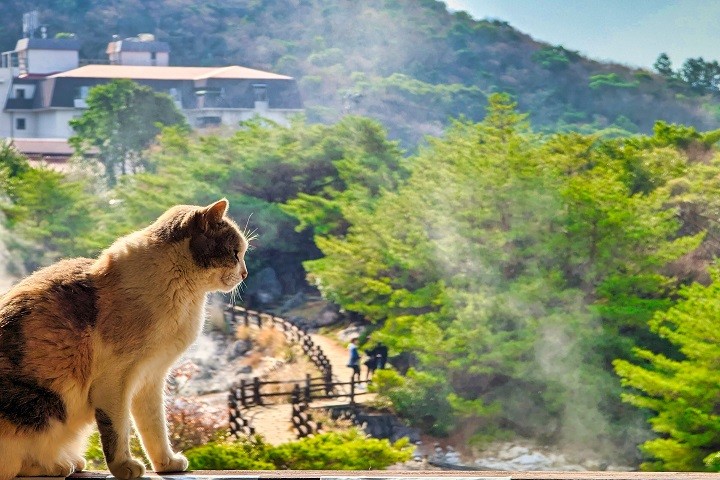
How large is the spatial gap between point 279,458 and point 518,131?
287 centimetres

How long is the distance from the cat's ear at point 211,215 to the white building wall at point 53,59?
20.5ft

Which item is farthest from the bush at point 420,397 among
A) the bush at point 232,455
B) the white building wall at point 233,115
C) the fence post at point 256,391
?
the white building wall at point 233,115

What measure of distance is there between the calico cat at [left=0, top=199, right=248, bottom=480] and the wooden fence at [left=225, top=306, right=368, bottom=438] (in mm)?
5098

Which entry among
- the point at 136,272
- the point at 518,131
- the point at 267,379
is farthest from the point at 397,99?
the point at 136,272

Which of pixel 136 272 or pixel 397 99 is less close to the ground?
pixel 397 99

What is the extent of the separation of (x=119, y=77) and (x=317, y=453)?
3.06 meters

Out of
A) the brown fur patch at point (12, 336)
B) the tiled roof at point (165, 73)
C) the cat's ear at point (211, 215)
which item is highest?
the tiled roof at point (165, 73)

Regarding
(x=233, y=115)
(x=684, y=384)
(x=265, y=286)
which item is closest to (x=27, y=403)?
(x=684, y=384)

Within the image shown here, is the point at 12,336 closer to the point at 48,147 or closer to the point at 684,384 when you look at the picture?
the point at 684,384

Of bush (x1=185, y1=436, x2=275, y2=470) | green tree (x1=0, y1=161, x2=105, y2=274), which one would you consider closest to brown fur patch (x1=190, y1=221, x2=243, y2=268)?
bush (x1=185, y1=436, x2=275, y2=470)

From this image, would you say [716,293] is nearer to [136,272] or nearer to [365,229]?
[365,229]

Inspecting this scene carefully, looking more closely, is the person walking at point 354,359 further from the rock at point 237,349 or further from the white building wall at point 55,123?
the white building wall at point 55,123

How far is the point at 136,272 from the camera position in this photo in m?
1.05

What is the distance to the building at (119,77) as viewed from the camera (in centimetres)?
687
